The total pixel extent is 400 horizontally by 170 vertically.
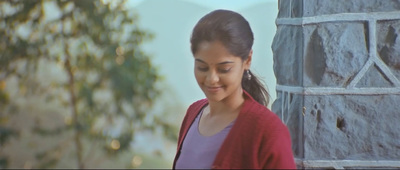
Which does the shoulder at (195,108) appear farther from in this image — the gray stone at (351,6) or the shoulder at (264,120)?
the gray stone at (351,6)

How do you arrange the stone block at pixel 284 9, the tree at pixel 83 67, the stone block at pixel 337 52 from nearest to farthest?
the stone block at pixel 337 52, the stone block at pixel 284 9, the tree at pixel 83 67

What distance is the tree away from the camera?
480cm

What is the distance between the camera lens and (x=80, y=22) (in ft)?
15.9

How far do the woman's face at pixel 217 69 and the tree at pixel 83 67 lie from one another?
3.27 metres

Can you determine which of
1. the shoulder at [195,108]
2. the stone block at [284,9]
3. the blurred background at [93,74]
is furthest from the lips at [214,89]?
the blurred background at [93,74]

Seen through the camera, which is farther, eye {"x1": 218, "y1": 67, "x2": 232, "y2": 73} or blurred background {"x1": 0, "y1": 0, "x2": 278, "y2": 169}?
blurred background {"x1": 0, "y1": 0, "x2": 278, "y2": 169}

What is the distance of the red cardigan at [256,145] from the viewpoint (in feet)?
4.66

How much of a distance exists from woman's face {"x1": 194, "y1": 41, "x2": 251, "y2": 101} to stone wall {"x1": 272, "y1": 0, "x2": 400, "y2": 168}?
547mm

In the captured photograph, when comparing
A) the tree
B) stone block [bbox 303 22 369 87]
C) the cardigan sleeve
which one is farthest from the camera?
the tree

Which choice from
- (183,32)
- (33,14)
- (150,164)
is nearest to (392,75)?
(183,32)

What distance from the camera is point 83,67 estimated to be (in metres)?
4.95

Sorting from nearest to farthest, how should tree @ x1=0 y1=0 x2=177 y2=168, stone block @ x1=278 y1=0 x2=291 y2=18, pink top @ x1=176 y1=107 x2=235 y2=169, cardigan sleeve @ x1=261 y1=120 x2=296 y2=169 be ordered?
1. cardigan sleeve @ x1=261 y1=120 x2=296 y2=169
2. pink top @ x1=176 y1=107 x2=235 y2=169
3. stone block @ x1=278 y1=0 x2=291 y2=18
4. tree @ x1=0 y1=0 x2=177 y2=168

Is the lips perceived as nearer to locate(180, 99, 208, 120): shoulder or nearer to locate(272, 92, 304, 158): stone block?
locate(180, 99, 208, 120): shoulder

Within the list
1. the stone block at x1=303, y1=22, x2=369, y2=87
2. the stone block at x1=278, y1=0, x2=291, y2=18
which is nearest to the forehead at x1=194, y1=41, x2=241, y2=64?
the stone block at x1=303, y1=22, x2=369, y2=87
